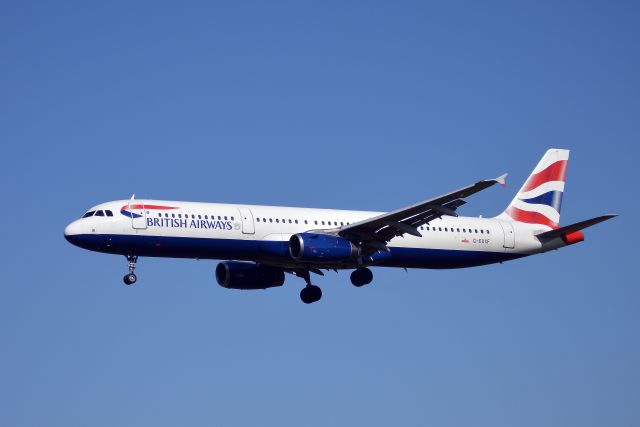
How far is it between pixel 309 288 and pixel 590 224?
1503cm

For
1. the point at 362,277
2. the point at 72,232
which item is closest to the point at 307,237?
the point at 362,277

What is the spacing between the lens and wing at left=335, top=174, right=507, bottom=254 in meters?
59.0

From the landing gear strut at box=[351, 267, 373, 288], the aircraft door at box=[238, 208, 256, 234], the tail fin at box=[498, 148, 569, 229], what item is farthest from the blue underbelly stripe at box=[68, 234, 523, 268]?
the tail fin at box=[498, 148, 569, 229]

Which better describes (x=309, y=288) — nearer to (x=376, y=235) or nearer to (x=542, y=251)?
(x=376, y=235)

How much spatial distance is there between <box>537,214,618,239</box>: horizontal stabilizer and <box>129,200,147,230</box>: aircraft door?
21.5 metres

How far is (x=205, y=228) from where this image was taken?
60.5m

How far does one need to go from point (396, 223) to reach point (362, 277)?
4811 millimetres

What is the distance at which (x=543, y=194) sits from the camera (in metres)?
71.4

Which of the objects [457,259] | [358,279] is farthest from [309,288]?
[457,259]

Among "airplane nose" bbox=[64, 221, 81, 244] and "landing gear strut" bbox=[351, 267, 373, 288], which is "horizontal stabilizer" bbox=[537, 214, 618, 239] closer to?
"landing gear strut" bbox=[351, 267, 373, 288]

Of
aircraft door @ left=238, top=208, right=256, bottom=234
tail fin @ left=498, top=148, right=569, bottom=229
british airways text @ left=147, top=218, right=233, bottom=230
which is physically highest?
tail fin @ left=498, top=148, right=569, bottom=229

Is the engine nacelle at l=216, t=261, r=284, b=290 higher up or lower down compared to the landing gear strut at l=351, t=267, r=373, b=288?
higher up

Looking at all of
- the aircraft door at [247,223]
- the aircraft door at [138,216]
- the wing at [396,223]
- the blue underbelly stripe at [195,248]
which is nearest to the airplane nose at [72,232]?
the blue underbelly stripe at [195,248]

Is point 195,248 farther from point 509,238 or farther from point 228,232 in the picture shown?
point 509,238
